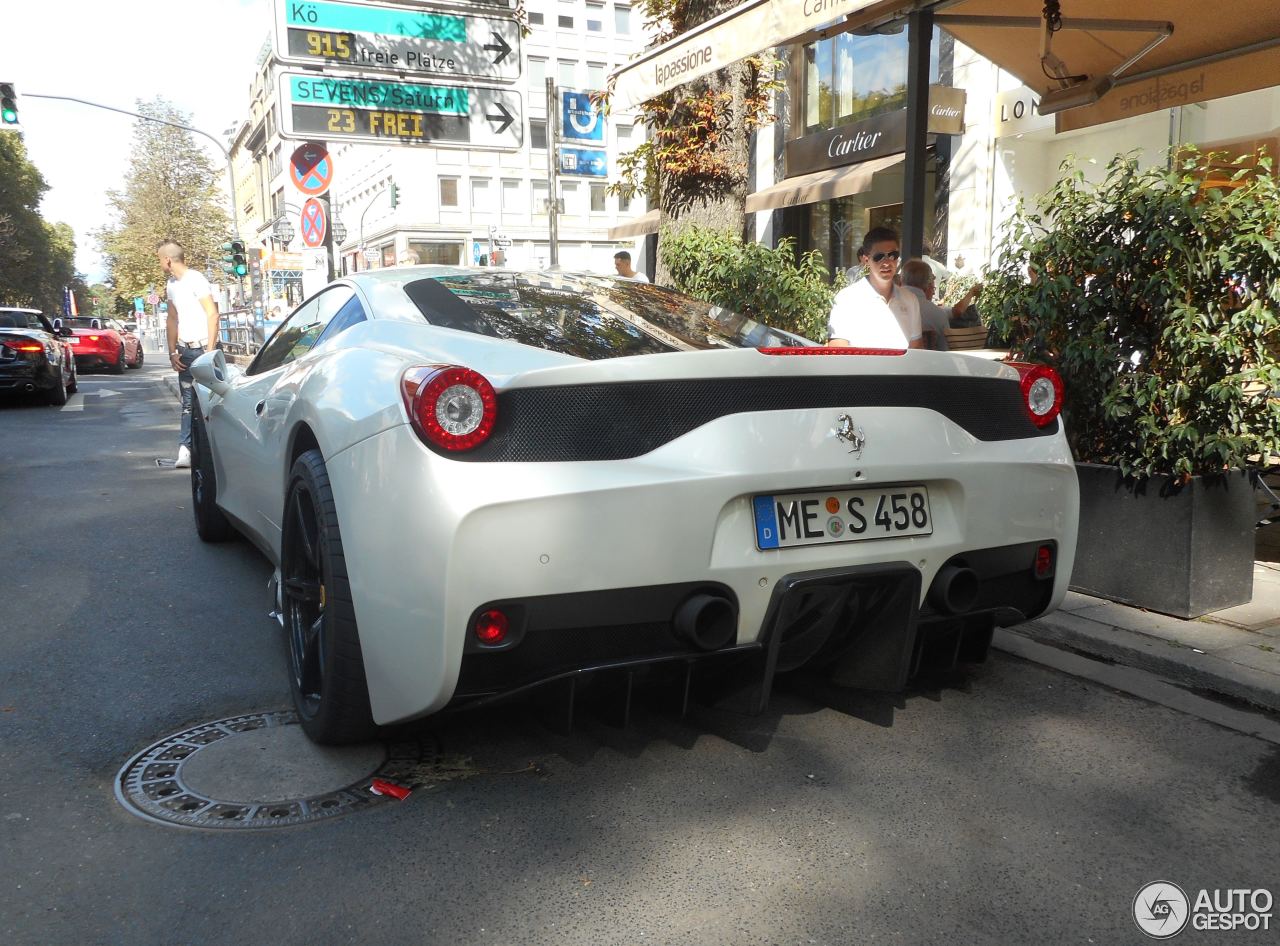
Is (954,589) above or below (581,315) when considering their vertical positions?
below

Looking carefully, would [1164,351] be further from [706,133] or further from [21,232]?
[21,232]

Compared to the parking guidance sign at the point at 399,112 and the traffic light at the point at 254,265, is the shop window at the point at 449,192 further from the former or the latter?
the parking guidance sign at the point at 399,112

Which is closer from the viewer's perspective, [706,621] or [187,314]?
[706,621]

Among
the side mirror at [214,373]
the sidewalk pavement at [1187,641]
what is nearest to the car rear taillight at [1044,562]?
the sidewalk pavement at [1187,641]

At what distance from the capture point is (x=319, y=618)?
3.00 meters

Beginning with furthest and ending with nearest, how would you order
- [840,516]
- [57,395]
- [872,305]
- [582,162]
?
1. [57,395]
2. [582,162]
3. [872,305]
4. [840,516]

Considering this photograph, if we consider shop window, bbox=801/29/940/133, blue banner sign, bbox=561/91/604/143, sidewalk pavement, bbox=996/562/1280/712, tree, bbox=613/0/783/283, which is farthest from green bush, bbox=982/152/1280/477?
shop window, bbox=801/29/940/133

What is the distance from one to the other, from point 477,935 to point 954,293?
11408mm

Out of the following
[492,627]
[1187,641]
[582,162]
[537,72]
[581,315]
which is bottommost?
[1187,641]

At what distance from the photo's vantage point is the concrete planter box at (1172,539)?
429cm

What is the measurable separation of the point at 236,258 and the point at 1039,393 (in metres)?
27.7

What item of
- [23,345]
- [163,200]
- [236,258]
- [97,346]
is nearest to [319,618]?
[23,345]

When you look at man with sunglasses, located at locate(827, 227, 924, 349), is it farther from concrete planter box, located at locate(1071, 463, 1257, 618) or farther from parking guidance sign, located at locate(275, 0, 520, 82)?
parking guidance sign, located at locate(275, 0, 520, 82)

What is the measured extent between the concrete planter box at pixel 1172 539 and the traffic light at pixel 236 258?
26488 mm
